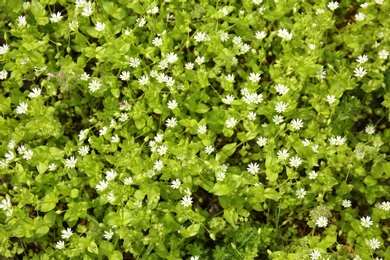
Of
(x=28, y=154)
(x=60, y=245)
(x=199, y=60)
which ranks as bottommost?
(x=60, y=245)

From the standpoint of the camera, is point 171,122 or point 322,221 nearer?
point 322,221

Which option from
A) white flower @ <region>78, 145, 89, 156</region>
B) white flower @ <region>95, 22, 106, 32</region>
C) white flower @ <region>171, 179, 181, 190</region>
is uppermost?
white flower @ <region>95, 22, 106, 32</region>

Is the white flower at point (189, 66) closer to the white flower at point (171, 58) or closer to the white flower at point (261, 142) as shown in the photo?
the white flower at point (171, 58)

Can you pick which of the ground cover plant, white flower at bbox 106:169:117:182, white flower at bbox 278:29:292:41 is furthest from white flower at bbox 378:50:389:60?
white flower at bbox 106:169:117:182

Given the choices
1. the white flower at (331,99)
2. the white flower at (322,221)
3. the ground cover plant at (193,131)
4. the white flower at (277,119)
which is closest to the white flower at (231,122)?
the ground cover plant at (193,131)

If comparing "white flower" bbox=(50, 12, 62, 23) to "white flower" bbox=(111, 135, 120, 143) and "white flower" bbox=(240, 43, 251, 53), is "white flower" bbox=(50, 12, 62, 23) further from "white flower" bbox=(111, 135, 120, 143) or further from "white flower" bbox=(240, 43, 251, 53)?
"white flower" bbox=(240, 43, 251, 53)

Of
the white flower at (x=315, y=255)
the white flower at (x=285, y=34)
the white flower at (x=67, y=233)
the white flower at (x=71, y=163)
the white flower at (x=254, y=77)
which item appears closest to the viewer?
the white flower at (x=315, y=255)

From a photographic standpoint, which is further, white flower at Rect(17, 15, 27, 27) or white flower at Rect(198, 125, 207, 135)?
white flower at Rect(17, 15, 27, 27)

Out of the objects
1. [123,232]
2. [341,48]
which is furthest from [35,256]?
[341,48]

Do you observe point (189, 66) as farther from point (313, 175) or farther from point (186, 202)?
point (313, 175)

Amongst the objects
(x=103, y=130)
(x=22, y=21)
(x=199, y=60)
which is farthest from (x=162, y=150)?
(x=22, y=21)
